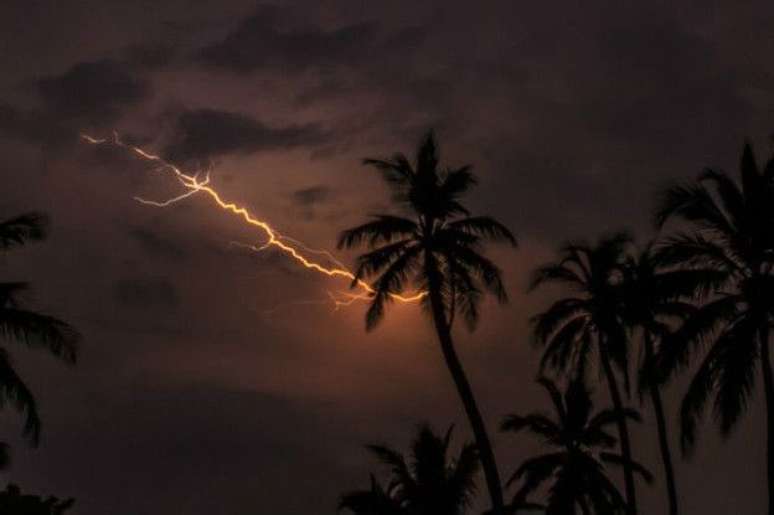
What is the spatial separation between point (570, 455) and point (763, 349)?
Answer: 21187 millimetres

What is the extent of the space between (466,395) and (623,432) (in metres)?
9.75

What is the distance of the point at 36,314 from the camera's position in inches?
1113

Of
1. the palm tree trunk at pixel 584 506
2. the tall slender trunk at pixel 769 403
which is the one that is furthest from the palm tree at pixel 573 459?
the tall slender trunk at pixel 769 403

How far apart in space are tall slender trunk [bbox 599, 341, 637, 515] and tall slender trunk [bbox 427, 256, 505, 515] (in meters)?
7.28

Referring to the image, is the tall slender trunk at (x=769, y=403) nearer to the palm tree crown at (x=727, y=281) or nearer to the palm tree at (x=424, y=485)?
the palm tree crown at (x=727, y=281)

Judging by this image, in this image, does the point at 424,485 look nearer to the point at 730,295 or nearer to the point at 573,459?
the point at 573,459

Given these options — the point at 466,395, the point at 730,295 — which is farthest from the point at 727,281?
the point at 466,395

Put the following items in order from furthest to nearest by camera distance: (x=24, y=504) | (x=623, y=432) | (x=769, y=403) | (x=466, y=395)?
(x=623, y=432), (x=466, y=395), (x=769, y=403), (x=24, y=504)

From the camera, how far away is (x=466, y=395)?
39406 mm

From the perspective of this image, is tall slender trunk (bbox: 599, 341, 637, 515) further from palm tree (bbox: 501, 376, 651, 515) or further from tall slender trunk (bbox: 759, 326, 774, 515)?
tall slender trunk (bbox: 759, 326, 774, 515)

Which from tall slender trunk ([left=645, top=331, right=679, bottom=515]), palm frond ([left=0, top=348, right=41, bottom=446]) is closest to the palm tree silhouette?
palm frond ([left=0, top=348, right=41, bottom=446])

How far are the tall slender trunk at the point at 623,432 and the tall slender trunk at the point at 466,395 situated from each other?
7.28m

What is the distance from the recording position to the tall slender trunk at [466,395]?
37.2 meters

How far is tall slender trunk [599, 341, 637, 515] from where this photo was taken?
45031mm
